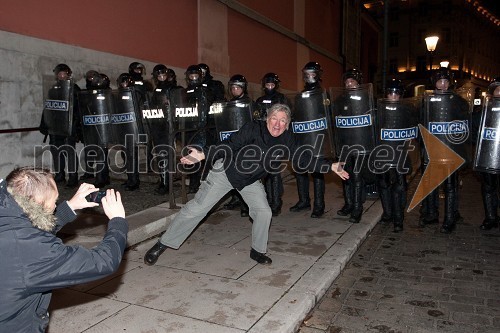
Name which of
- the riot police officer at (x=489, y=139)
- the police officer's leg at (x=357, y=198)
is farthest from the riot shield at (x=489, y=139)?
the police officer's leg at (x=357, y=198)

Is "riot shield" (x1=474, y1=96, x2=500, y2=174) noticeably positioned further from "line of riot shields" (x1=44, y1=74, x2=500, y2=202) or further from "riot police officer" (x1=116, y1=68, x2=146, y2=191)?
"riot police officer" (x1=116, y1=68, x2=146, y2=191)

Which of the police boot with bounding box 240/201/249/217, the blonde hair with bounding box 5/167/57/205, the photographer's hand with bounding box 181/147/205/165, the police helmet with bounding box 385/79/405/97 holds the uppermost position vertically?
the police helmet with bounding box 385/79/405/97

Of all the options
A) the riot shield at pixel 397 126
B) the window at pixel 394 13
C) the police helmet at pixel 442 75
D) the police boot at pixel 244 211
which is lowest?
the police boot at pixel 244 211

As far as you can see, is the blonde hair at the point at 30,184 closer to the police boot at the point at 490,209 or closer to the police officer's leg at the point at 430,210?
the police officer's leg at the point at 430,210

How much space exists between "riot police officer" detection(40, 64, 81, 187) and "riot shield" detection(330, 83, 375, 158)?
436cm

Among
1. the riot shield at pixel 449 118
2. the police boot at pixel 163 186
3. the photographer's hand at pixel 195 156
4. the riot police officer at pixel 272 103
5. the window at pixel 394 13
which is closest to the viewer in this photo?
the photographer's hand at pixel 195 156

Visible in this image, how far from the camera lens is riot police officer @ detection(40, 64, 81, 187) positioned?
7.14 m

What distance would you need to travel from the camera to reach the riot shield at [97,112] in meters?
7.16

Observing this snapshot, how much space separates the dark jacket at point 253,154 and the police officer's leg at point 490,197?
9.32 ft

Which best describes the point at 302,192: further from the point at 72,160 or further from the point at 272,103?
the point at 72,160

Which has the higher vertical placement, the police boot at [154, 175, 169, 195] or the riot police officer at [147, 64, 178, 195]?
the riot police officer at [147, 64, 178, 195]

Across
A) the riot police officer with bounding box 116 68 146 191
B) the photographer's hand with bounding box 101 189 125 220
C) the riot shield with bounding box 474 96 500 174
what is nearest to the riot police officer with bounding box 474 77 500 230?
the riot shield with bounding box 474 96 500 174

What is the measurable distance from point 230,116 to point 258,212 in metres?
2.31

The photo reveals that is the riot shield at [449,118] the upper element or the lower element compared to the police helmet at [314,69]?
lower
